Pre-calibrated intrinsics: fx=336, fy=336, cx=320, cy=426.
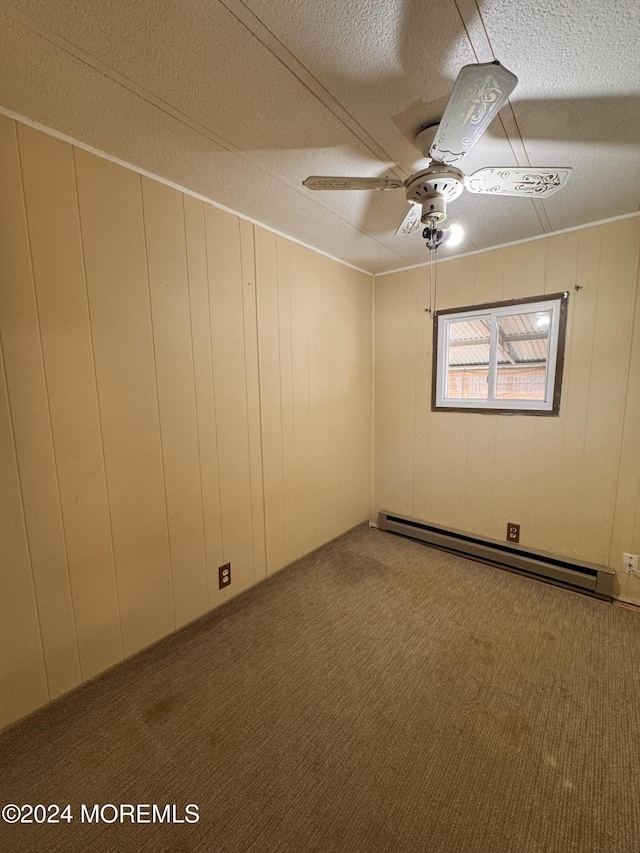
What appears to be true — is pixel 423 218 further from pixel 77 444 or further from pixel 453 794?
pixel 453 794

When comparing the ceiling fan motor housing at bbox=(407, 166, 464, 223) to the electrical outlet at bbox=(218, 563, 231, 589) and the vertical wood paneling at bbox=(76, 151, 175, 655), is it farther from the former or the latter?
the electrical outlet at bbox=(218, 563, 231, 589)

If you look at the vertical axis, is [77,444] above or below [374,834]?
above

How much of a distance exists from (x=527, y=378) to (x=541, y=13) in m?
1.96

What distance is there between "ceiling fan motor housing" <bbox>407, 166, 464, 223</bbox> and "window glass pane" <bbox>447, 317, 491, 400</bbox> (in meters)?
1.40

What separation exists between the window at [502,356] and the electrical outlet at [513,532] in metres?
0.84

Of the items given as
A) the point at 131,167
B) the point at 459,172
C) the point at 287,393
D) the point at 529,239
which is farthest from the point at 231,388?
the point at 529,239

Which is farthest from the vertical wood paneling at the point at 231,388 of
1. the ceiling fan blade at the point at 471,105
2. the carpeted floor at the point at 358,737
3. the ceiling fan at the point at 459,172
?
the ceiling fan blade at the point at 471,105

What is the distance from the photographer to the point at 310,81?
3.64ft

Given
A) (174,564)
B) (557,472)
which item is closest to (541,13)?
(557,472)

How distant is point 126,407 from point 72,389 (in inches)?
8.9

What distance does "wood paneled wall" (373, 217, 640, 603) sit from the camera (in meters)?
2.08

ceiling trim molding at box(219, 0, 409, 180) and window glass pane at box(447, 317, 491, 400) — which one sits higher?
ceiling trim molding at box(219, 0, 409, 180)

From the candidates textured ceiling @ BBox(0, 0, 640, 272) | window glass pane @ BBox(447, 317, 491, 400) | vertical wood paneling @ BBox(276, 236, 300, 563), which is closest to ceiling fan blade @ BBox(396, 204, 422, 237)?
textured ceiling @ BBox(0, 0, 640, 272)

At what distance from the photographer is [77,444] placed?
4.81ft
